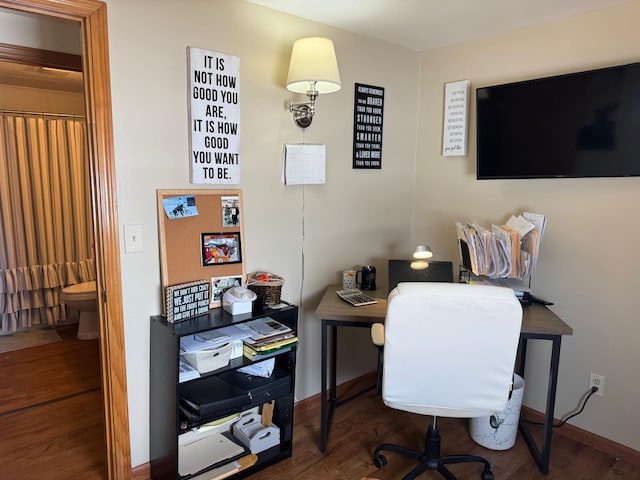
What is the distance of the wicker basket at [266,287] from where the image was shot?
222 centimetres

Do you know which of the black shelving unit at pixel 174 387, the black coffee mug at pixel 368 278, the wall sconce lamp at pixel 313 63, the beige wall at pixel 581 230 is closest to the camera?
the black shelving unit at pixel 174 387

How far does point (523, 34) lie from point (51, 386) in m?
3.71

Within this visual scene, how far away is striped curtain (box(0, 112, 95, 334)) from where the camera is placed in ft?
12.1

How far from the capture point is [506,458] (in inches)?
91.4

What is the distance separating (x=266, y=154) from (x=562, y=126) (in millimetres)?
1530

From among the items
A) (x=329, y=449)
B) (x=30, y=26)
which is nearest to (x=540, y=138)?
(x=329, y=449)

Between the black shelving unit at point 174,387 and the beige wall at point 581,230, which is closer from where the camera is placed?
the black shelving unit at point 174,387

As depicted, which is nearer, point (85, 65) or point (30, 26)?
point (85, 65)

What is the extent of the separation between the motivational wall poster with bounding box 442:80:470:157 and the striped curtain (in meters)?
2.98

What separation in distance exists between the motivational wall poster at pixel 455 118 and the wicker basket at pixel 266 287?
4.80 ft

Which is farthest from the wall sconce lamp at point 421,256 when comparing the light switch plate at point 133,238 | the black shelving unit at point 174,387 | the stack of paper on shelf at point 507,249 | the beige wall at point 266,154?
the light switch plate at point 133,238

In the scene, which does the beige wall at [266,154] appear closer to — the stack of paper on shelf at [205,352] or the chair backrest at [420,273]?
the stack of paper on shelf at [205,352]

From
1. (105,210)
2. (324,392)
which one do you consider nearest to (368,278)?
(324,392)

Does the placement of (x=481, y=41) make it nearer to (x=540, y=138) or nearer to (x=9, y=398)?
(x=540, y=138)
